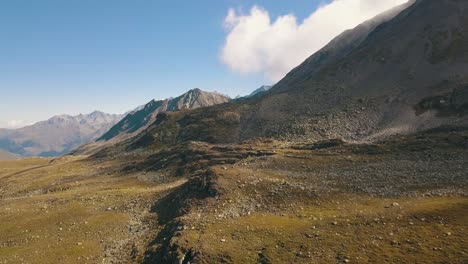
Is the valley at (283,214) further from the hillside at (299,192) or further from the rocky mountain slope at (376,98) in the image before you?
the rocky mountain slope at (376,98)

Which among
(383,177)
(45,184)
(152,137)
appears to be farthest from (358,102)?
(45,184)

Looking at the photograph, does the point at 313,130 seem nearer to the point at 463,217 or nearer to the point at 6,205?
the point at 463,217

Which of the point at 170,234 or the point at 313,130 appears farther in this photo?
the point at 313,130

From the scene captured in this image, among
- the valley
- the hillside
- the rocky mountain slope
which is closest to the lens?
the valley

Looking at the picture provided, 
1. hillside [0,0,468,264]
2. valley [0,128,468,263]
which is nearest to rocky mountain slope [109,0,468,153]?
hillside [0,0,468,264]

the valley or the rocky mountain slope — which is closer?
the valley

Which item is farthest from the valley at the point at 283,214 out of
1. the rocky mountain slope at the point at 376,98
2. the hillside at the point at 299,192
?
the rocky mountain slope at the point at 376,98

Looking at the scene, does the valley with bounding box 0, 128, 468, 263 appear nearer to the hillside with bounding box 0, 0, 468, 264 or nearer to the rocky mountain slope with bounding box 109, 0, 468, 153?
the hillside with bounding box 0, 0, 468, 264

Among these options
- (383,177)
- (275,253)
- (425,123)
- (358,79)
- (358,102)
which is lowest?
(275,253)

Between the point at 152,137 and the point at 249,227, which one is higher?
the point at 152,137
